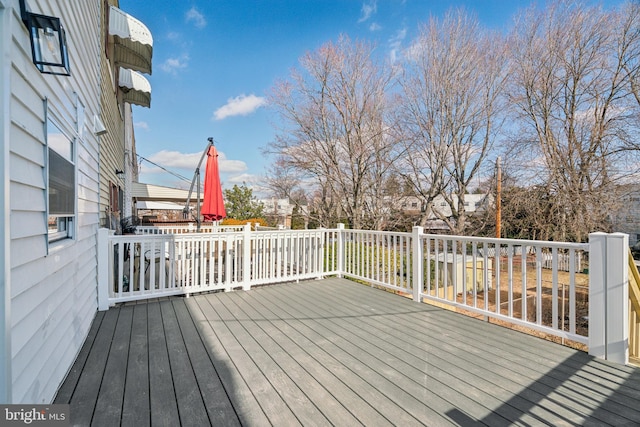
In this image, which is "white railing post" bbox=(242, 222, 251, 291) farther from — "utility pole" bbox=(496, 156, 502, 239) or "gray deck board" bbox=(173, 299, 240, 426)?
"utility pole" bbox=(496, 156, 502, 239)

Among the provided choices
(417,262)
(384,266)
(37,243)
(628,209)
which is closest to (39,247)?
(37,243)

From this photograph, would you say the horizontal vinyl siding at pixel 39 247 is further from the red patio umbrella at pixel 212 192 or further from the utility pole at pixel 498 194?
the utility pole at pixel 498 194

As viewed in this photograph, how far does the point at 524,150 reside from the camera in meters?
12.1

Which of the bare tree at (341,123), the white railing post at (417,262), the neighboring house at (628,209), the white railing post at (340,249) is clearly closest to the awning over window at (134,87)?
the bare tree at (341,123)

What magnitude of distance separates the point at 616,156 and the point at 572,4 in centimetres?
513

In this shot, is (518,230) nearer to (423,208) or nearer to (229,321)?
(423,208)

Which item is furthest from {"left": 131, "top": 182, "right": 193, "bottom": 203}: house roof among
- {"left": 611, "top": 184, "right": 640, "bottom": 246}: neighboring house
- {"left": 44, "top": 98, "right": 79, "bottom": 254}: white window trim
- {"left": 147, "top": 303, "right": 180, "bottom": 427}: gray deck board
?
{"left": 611, "top": 184, "right": 640, "bottom": 246}: neighboring house

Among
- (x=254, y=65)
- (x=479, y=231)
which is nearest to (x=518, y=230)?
(x=479, y=231)

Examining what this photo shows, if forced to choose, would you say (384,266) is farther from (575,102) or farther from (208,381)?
(575,102)

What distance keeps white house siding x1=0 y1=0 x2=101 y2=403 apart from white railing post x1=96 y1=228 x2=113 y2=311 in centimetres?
86

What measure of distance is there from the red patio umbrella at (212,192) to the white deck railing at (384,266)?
4.44 ft

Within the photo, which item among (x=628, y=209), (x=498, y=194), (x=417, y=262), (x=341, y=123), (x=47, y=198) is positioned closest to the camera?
(x=47, y=198)

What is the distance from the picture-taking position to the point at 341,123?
1225 centimetres

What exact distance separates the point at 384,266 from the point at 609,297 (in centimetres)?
266
